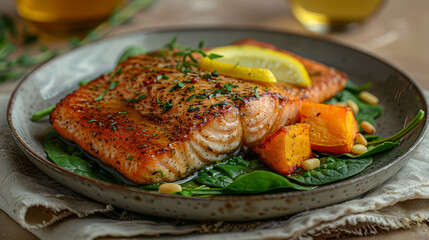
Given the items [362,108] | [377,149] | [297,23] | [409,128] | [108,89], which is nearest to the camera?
[377,149]

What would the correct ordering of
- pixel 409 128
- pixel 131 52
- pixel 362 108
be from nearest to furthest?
pixel 409 128
pixel 362 108
pixel 131 52

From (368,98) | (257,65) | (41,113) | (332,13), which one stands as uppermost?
(332,13)

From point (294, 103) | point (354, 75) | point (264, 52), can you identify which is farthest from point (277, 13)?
point (294, 103)

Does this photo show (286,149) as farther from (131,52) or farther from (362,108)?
(131,52)

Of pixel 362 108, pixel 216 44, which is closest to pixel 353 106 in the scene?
pixel 362 108

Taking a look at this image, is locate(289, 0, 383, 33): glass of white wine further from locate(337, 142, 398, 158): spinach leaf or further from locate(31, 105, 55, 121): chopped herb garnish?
locate(31, 105, 55, 121): chopped herb garnish

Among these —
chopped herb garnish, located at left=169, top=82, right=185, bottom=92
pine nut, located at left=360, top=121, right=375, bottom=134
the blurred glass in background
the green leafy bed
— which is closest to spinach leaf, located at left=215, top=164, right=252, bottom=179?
the green leafy bed

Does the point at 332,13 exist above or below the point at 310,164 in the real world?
above
